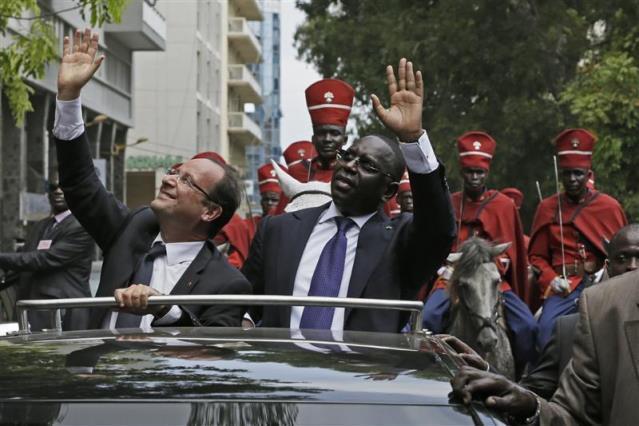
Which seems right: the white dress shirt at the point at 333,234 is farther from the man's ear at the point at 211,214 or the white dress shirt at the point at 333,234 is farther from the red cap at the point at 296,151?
the red cap at the point at 296,151

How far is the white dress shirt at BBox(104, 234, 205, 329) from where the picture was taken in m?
5.64

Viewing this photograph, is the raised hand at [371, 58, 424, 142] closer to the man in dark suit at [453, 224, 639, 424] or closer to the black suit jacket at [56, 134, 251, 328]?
the black suit jacket at [56, 134, 251, 328]

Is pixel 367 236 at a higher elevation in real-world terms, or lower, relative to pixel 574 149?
lower

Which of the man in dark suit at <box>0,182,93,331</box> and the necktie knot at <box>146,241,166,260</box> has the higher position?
the necktie knot at <box>146,241,166,260</box>

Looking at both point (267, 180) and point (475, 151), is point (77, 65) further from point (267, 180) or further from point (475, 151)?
point (267, 180)

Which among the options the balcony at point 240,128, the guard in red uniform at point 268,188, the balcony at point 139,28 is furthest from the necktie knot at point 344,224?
the balcony at point 240,128

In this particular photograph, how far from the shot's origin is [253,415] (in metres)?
3.17

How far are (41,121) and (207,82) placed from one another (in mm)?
41555

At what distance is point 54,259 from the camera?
1286 centimetres

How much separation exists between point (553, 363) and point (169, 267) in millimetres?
1750

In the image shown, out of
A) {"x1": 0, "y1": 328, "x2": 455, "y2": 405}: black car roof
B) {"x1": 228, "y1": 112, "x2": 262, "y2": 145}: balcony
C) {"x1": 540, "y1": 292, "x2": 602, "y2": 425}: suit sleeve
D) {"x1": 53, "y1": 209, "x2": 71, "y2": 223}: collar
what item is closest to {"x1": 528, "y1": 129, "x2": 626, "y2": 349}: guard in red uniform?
{"x1": 53, "y1": 209, "x2": 71, "y2": 223}: collar

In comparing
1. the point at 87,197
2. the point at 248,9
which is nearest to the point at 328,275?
the point at 87,197

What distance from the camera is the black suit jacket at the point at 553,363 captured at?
623 centimetres

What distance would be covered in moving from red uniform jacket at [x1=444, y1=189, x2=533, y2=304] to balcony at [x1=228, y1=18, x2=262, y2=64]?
251 feet
